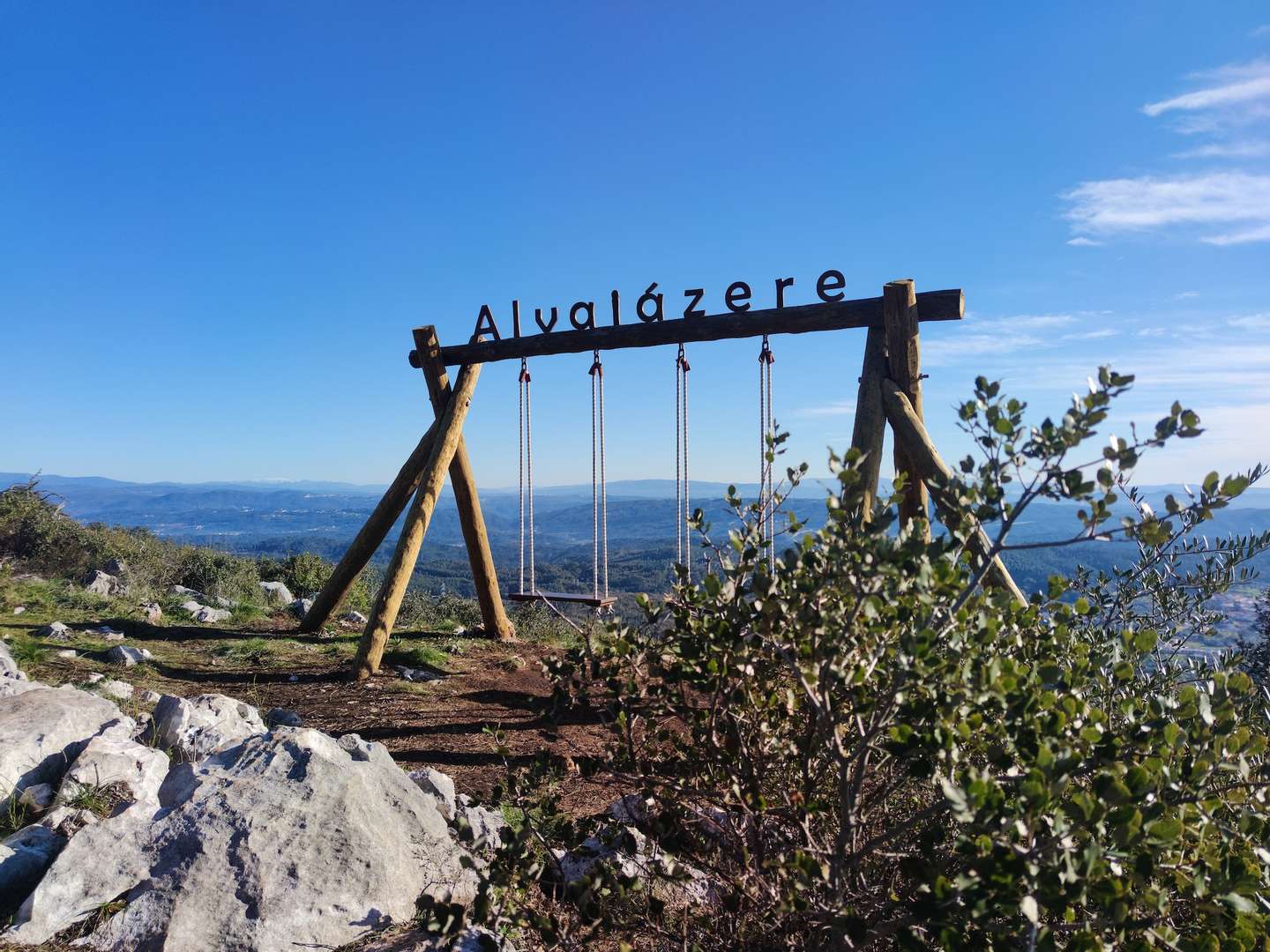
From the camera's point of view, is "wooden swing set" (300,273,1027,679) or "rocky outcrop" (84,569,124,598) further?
"rocky outcrop" (84,569,124,598)

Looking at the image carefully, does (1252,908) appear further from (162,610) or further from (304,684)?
(162,610)

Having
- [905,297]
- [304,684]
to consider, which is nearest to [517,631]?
[304,684]

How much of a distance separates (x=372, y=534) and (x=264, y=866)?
19.0 feet

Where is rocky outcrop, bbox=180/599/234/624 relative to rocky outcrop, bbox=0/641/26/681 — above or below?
below

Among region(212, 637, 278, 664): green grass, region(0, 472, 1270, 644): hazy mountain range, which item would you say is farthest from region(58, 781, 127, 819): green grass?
region(0, 472, 1270, 644): hazy mountain range

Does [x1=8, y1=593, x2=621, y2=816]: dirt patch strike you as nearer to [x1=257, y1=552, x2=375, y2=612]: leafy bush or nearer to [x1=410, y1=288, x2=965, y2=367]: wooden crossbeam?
[x1=410, y1=288, x2=965, y2=367]: wooden crossbeam

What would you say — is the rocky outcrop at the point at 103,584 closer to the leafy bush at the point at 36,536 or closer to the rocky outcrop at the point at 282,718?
the leafy bush at the point at 36,536

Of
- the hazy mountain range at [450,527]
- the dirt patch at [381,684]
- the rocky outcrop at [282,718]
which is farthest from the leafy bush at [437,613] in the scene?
the hazy mountain range at [450,527]

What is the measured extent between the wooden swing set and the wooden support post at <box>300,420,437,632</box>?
0.04 feet

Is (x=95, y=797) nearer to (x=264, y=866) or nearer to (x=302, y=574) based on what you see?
(x=264, y=866)

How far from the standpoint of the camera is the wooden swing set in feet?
19.4

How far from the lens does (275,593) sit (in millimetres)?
11914

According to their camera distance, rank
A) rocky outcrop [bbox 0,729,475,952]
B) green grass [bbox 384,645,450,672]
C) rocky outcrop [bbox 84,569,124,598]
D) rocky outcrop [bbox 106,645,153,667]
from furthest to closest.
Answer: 1. rocky outcrop [bbox 84,569,124,598]
2. green grass [bbox 384,645,450,672]
3. rocky outcrop [bbox 106,645,153,667]
4. rocky outcrop [bbox 0,729,475,952]

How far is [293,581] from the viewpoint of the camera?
1359 centimetres
